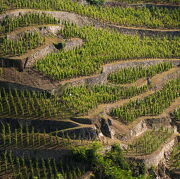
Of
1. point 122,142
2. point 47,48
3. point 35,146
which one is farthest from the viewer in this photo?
point 47,48

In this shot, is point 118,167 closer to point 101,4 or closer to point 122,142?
point 122,142

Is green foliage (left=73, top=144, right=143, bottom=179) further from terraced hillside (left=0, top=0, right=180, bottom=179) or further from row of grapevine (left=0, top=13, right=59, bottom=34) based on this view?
row of grapevine (left=0, top=13, right=59, bottom=34)

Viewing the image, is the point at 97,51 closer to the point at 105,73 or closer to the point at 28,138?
the point at 105,73

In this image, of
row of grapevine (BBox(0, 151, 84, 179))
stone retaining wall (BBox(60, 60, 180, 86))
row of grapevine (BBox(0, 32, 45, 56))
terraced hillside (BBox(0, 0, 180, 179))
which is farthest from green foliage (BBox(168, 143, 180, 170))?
row of grapevine (BBox(0, 32, 45, 56))

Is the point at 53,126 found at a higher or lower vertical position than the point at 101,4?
lower

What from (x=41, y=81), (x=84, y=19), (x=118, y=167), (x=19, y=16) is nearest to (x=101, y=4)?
(x=84, y=19)

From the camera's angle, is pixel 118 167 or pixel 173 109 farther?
pixel 173 109

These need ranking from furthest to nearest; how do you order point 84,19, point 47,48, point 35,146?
point 84,19, point 47,48, point 35,146

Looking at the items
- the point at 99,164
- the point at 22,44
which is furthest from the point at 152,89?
the point at 99,164

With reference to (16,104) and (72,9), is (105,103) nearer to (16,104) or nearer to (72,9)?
(16,104)
